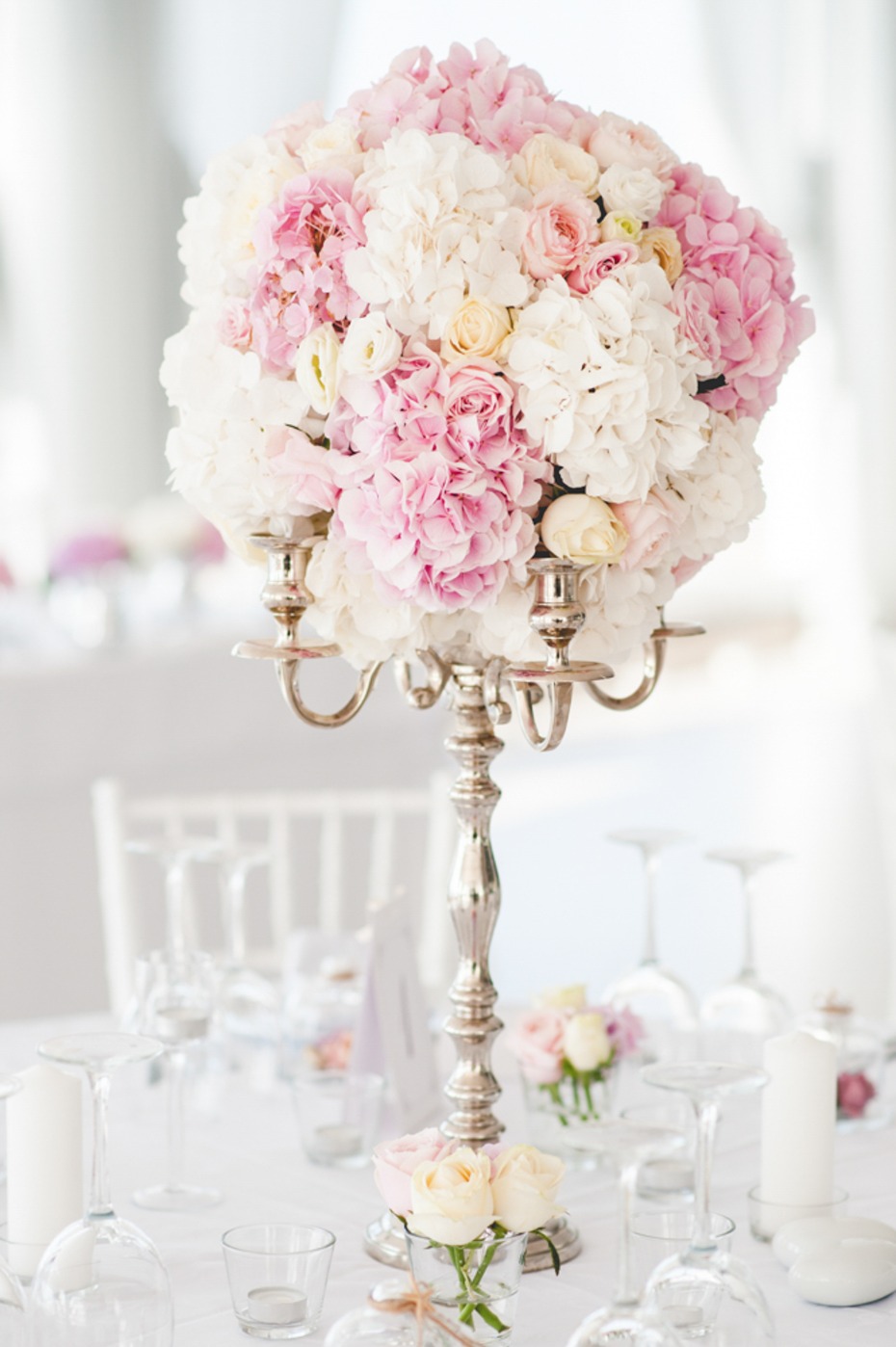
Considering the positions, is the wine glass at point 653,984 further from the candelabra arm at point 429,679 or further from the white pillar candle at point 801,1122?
the candelabra arm at point 429,679

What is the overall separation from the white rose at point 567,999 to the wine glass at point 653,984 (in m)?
0.04

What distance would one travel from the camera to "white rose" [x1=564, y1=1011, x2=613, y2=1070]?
5.52 feet

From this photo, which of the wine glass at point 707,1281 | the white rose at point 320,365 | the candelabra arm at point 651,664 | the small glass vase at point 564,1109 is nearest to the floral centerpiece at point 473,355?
the white rose at point 320,365

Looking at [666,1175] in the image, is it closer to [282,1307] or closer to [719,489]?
[282,1307]

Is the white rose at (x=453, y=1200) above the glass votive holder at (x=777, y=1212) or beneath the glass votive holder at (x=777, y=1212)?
above

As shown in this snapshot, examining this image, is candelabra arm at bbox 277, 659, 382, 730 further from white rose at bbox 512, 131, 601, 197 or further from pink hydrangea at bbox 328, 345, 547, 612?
white rose at bbox 512, 131, 601, 197

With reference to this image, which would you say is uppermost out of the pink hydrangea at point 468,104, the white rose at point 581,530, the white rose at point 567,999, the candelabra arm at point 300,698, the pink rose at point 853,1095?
the pink hydrangea at point 468,104

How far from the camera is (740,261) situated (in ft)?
4.54

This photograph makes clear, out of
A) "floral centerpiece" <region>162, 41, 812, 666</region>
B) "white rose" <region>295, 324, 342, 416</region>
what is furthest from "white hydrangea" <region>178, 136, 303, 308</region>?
"white rose" <region>295, 324, 342, 416</region>

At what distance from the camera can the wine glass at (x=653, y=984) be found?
183 centimetres

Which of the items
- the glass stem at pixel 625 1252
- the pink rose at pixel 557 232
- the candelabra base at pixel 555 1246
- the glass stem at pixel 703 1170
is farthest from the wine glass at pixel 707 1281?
the pink rose at pixel 557 232

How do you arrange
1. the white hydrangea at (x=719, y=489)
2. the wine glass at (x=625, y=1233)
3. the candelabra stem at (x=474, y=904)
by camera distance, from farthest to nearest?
the candelabra stem at (x=474, y=904) < the white hydrangea at (x=719, y=489) < the wine glass at (x=625, y=1233)

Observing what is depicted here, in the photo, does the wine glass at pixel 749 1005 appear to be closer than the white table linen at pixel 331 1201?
No

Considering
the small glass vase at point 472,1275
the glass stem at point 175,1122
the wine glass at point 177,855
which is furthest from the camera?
the wine glass at point 177,855
